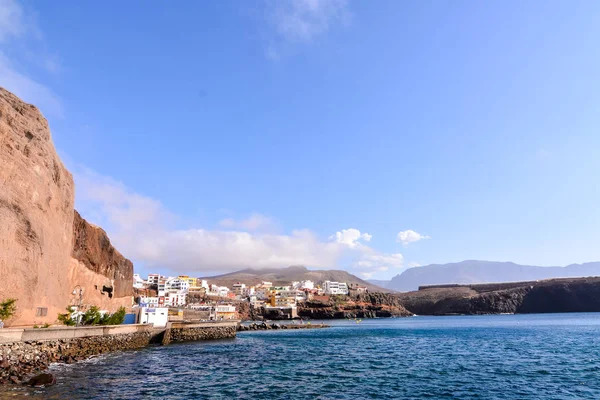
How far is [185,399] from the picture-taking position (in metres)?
23.0

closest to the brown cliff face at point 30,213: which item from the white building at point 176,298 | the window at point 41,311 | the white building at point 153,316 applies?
the window at point 41,311

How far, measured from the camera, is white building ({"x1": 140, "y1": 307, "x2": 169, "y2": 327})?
2229 inches

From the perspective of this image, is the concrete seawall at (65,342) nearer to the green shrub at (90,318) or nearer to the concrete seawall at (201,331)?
the concrete seawall at (201,331)

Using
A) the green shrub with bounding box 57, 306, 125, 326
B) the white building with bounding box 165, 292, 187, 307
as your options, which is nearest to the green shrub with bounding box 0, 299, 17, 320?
the green shrub with bounding box 57, 306, 125, 326

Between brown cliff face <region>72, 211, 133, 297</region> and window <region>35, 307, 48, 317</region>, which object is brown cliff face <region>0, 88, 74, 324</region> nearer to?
window <region>35, 307, 48, 317</region>

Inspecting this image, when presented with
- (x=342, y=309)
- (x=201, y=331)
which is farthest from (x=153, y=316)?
(x=342, y=309)

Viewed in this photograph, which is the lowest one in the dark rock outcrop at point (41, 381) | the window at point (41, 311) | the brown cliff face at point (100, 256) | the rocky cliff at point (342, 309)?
the rocky cliff at point (342, 309)

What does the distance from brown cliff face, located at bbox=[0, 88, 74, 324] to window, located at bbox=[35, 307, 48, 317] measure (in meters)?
0.11

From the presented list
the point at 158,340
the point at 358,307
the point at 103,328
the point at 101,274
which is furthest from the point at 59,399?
the point at 358,307

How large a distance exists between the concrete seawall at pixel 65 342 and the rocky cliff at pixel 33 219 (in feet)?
18.8

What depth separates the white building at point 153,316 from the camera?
56.6 metres

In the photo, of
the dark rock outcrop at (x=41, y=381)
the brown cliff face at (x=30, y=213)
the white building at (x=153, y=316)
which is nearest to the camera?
the dark rock outcrop at (x=41, y=381)

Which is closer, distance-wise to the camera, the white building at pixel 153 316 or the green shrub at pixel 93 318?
the green shrub at pixel 93 318

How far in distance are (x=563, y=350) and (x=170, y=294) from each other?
154853 millimetres
